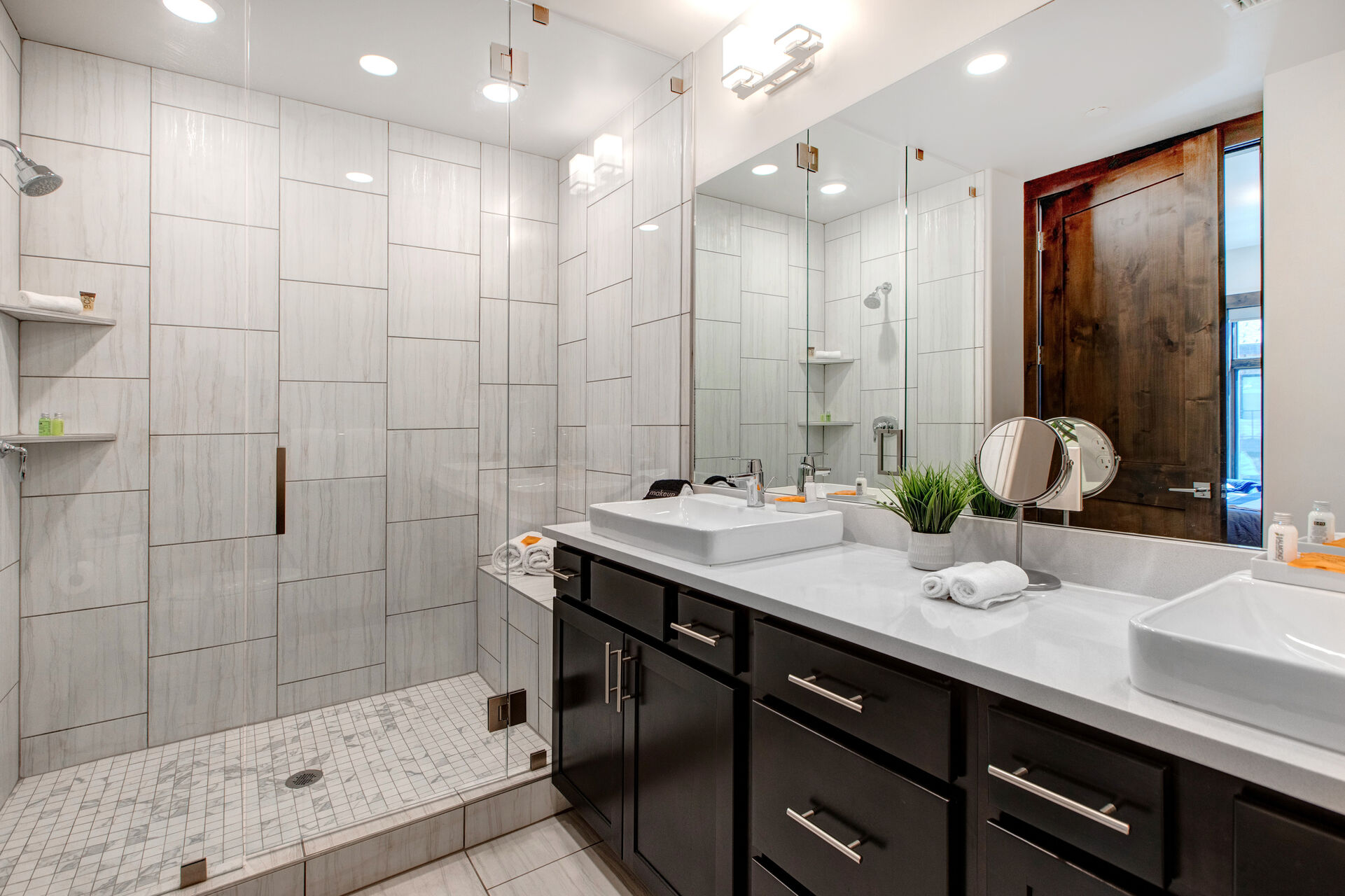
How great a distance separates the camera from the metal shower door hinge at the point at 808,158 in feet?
6.24

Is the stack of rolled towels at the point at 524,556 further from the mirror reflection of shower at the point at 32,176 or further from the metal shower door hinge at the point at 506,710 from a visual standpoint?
the mirror reflection of shower at the point at 32,176

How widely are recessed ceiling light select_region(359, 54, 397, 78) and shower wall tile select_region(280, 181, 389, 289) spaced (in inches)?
15.4

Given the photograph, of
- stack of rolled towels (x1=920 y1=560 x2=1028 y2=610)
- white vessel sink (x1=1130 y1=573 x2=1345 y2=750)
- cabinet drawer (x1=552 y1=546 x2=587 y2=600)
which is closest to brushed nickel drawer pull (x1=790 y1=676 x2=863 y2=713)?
stack of rolled towels (x1=920 y1=560 x2=1028 y2=610)

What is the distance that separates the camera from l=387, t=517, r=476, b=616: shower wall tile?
2.14 meters

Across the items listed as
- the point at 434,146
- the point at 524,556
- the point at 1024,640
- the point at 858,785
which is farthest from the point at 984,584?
the point at 434,146

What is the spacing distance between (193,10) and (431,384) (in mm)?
1193

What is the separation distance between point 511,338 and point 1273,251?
2038 mm

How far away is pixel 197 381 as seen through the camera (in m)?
1.81

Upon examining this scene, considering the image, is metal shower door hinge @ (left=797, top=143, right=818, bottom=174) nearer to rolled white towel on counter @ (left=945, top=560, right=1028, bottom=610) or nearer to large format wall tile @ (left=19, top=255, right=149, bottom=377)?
rolled white towel on counter @ (left=945, top=560, right=1028, bottom=610)

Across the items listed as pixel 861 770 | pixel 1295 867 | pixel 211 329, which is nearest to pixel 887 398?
pixel 861 770

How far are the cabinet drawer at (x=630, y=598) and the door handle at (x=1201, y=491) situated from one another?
3.41 feet

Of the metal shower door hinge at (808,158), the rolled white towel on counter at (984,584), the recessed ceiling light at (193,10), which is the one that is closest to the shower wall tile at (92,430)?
the recessed ceiling light at (193,10)

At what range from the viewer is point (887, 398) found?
172 cm

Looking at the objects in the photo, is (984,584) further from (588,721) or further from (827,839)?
(588,721)
